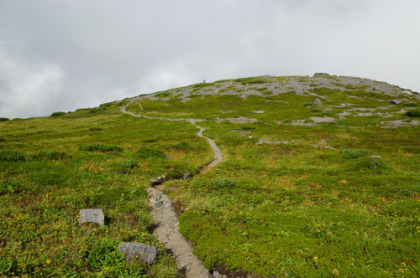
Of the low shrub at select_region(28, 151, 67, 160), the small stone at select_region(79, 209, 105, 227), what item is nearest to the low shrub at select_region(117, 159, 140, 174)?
the low shrub at select_region(28, 151, 67, 160)

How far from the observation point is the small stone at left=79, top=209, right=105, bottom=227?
409 inches

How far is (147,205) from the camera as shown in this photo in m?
13.7

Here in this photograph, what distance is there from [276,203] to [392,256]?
6239 millimetres

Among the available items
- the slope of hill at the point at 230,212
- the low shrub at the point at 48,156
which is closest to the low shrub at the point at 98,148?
the slope of hill at the point at 230,212

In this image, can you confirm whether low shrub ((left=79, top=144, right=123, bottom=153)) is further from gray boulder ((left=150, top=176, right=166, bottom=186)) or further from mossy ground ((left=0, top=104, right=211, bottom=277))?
gray boulder ((left=150, top=176, right=166, bottom=186))

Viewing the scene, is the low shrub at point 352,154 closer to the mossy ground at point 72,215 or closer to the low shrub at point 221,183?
the low shrub at point 221,183

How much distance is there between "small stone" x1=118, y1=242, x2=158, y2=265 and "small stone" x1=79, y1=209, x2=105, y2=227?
263cm

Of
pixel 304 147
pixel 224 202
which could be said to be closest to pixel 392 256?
pixel 224 202

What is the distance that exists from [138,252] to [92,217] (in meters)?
3.85

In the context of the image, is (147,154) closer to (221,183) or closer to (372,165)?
(221,183)

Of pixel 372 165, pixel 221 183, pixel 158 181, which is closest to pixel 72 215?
pixel 158 181

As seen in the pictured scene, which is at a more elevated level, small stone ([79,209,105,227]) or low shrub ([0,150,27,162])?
low shrub ([0,150,27,162])

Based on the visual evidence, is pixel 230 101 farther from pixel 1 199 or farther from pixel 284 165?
pixel 1 199

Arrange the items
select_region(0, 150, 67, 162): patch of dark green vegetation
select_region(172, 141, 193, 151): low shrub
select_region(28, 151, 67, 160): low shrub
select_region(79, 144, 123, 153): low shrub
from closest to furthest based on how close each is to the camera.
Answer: select_region(0, 150, 67, 162): patch of dark green vegetation
select_region(28, 151, 67, 160): low shrub
select_region(79, 144, 123, 153): low shrub
select_region(172, 141, 193, 151): low shrub
